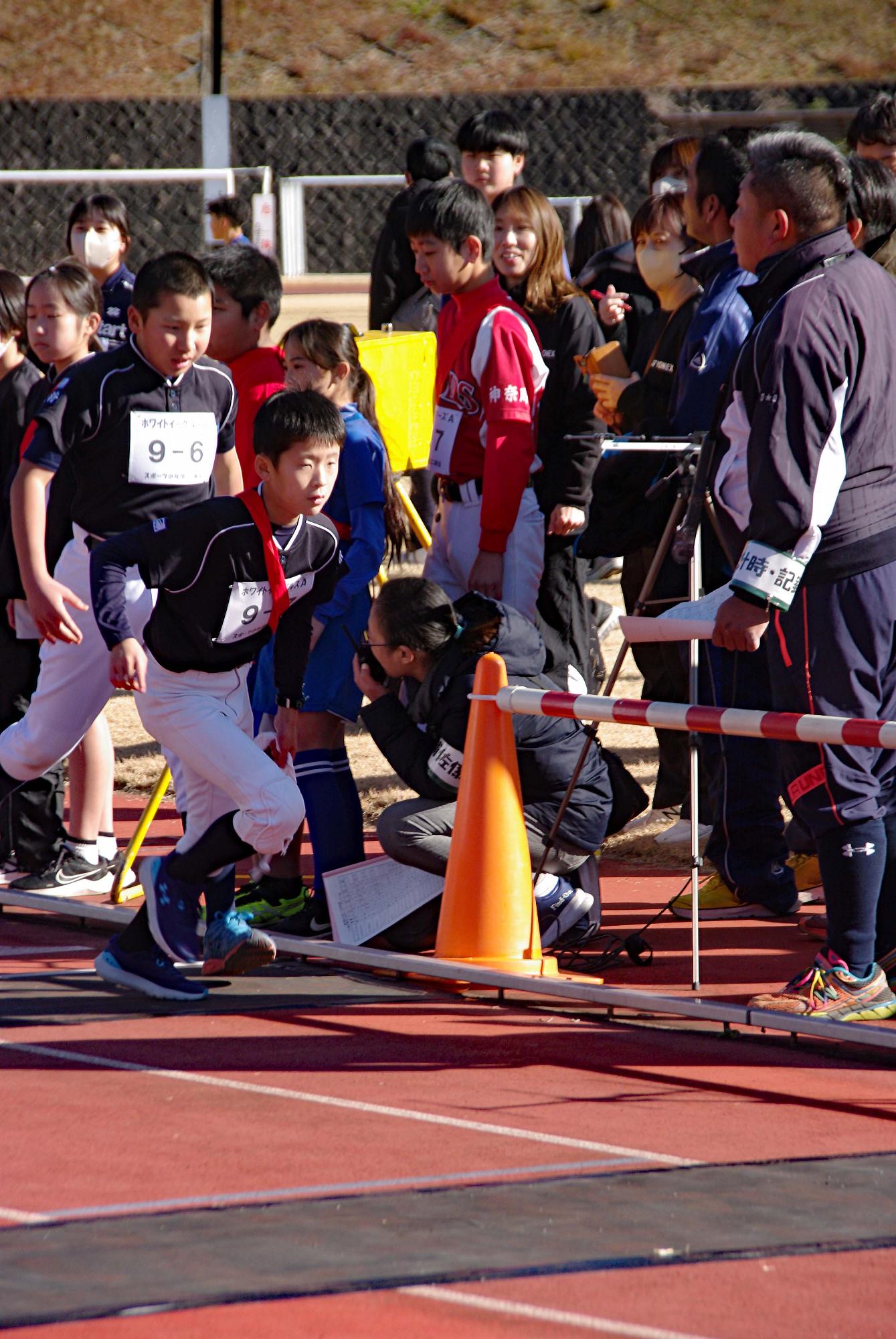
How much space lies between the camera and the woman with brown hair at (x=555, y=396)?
7.27 m

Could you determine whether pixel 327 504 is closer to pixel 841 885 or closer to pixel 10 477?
pixel 10 477

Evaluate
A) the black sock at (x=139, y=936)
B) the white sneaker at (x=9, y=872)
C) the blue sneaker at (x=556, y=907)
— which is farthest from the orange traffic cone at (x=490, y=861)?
the white sneaker at (x=9, y=872)

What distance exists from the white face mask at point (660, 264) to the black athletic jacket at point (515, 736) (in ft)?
5.51

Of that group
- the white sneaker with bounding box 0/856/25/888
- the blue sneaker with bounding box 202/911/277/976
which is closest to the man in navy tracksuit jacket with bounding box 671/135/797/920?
the blue sneaker with bounding box 202/911/277/976

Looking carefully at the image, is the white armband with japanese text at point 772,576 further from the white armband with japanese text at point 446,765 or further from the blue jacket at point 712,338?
the blue jacket at point 712,338

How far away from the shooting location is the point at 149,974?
18.1 feet

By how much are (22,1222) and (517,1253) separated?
92 centimetres

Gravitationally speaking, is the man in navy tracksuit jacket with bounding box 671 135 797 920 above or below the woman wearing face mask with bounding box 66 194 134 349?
below

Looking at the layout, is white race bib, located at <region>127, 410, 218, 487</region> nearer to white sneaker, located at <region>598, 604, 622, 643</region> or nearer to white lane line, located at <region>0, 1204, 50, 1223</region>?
white lane line, located at <region>0, 1204, 50, 1223</region>

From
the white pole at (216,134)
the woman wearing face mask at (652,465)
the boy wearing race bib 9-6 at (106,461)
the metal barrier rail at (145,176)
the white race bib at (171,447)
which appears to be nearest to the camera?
the boy wearing race bib 9-6 at (106,461)

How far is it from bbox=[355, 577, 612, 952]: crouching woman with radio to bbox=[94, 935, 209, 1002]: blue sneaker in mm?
744

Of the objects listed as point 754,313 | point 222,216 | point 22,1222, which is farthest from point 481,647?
point 222,216

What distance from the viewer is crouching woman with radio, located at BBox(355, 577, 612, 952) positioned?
5961 millimetres

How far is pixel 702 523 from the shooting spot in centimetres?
665
